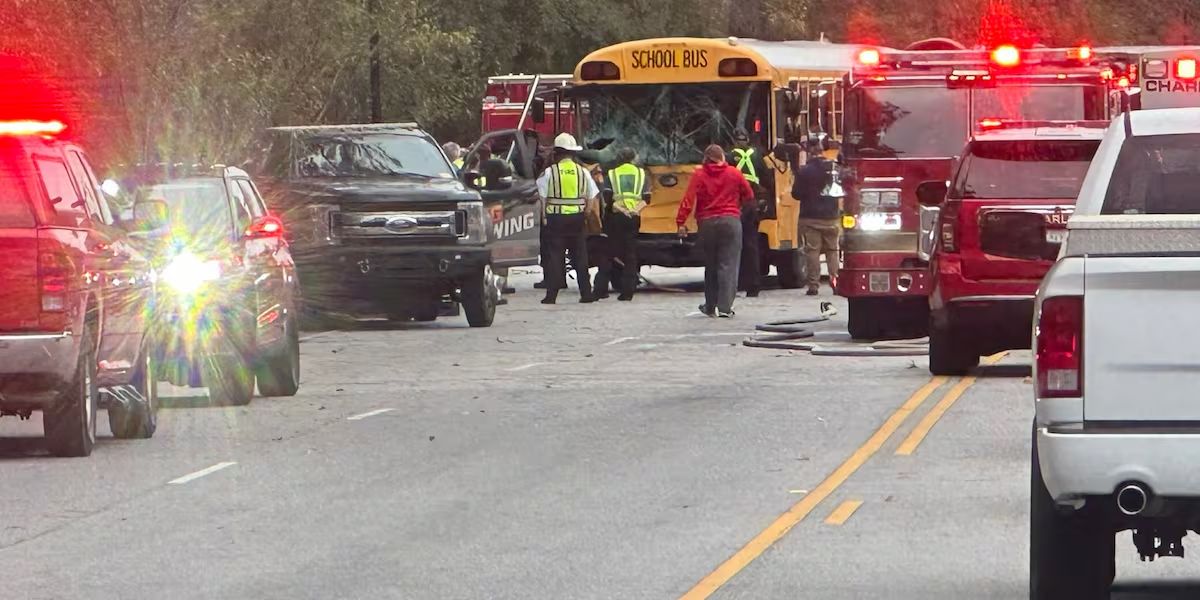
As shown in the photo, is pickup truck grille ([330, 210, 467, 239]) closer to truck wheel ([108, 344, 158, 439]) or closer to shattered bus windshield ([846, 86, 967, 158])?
shattered bus windshield ([846, 86, 967, 158])

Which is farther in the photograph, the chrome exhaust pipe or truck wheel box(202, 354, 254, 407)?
truck wheel box(202, 354, 254, 407)

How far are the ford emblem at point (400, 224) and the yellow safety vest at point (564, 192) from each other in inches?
167

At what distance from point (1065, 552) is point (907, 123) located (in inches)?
590

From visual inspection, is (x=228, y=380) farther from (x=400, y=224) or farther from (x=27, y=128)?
(x=400, y=224)

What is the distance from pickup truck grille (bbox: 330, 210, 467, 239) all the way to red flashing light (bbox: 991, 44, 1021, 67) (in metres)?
5.53

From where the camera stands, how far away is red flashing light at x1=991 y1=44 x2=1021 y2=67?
22.5 m

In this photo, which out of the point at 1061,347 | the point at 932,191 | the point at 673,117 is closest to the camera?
the point at 1061,347

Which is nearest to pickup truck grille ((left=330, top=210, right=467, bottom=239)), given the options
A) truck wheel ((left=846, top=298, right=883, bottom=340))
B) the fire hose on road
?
the fire hose on road

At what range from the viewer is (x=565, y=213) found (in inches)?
→ 1157

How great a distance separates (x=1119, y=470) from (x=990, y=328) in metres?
11.3

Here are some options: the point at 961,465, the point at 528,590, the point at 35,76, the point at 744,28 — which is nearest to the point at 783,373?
the point at 961,465

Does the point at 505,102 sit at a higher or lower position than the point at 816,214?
higher

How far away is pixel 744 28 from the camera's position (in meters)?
61.6

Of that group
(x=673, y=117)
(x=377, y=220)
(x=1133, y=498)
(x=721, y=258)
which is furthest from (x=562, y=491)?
(x=673, y=117)
